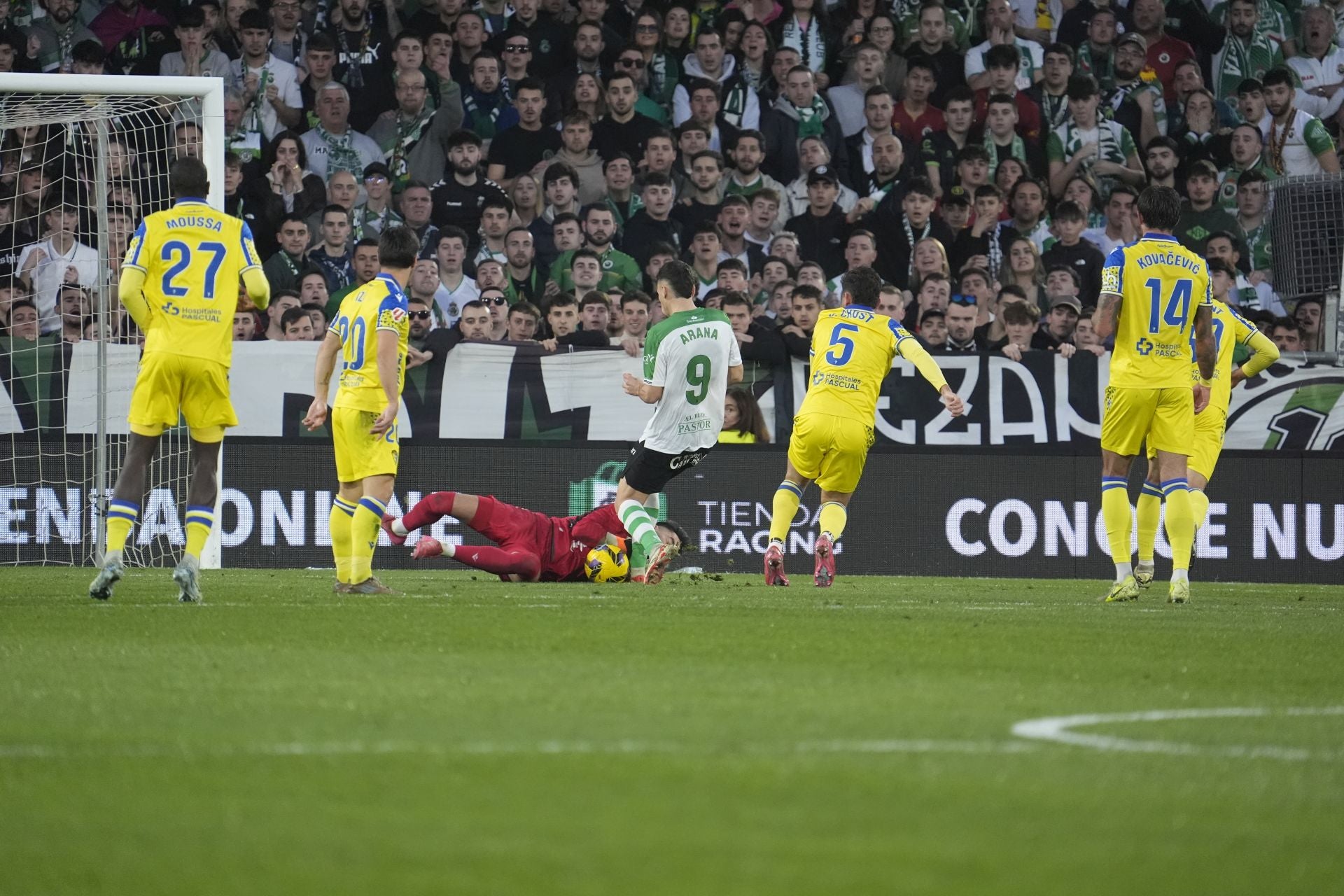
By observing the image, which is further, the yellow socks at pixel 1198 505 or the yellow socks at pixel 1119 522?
the yellow socks at pixel 1198 505

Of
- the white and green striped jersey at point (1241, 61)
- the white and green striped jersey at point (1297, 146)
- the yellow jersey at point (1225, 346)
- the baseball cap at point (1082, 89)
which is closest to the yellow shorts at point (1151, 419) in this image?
the yellow jersey at point (1225, 346)

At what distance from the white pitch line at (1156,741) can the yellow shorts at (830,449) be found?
248 inches

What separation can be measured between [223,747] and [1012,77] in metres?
14.4

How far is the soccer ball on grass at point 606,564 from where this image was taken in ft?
36.1

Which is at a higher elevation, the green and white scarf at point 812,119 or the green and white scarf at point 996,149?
the green and white scarf at point 812,119

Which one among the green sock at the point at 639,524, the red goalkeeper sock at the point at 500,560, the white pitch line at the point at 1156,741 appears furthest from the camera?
the red goalkeeper sock at the point at 500,560

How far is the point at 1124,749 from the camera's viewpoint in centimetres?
422

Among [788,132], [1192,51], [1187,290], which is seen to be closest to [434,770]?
[1187,290]

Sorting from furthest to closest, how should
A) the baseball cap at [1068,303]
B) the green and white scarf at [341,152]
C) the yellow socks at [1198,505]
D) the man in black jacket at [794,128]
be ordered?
the man in black jacket at [794,128], the green and white scarf at [341,152], the baseball cap at [1068,303], the yellow socks at [1198,505]

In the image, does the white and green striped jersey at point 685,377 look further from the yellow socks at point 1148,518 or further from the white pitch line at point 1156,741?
the white pitch line at point 1156,741

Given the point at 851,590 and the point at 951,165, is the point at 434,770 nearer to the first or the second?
the point at 851,590

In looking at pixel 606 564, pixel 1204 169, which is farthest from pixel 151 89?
pixel 1204 169

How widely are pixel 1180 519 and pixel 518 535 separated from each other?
396cm

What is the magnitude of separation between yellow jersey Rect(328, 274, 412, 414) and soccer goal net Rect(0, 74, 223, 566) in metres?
3.23
